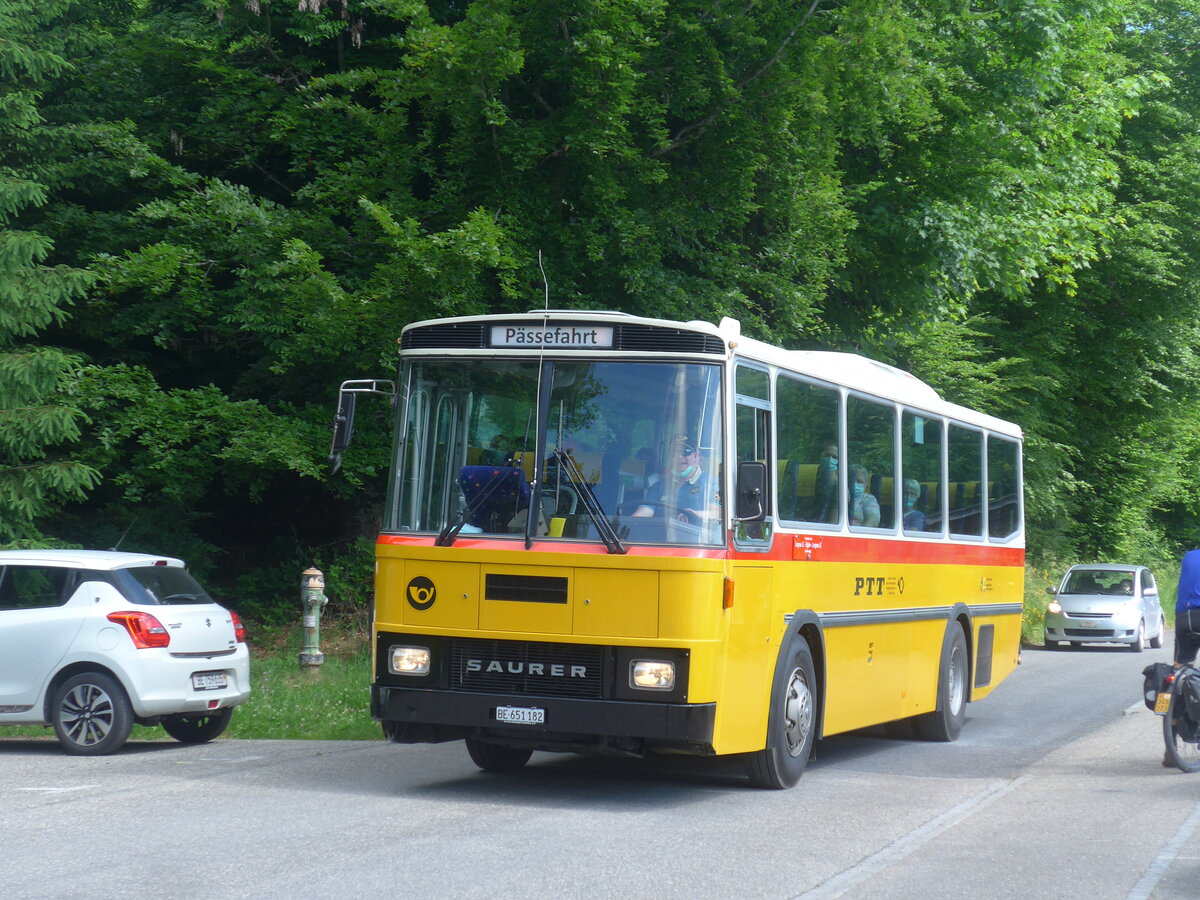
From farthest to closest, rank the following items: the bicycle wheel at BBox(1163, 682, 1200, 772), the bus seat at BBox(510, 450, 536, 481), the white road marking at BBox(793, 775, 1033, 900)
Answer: the bicycle wheel at BBox(1163, 682, 1200, 772) → the bus seat at BBox(510, 450, 536, 481) → the white road marking at BBox(793, 775, 1033, 900)

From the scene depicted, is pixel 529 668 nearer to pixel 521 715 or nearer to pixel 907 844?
pixel 521 715

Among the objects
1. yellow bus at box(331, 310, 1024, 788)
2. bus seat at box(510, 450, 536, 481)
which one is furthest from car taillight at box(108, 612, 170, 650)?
bus seat at box(510, 450, 536, 481)

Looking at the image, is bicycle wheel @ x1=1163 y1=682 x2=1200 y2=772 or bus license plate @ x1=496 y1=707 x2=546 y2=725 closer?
bus license plate @ x1=496 y1=707 x2=546 y2=725

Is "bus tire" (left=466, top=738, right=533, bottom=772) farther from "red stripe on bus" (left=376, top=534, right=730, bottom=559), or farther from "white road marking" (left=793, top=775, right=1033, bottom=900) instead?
"white road marking" (left=793, top=775, right=1033, bottom=900)

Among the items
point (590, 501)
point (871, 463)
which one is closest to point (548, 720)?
point (590, 501)

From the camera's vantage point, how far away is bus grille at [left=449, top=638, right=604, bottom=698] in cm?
934

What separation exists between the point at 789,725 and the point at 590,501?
93.0 inches

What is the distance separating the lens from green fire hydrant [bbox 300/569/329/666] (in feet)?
59.6

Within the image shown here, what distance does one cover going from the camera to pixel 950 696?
1417 cm

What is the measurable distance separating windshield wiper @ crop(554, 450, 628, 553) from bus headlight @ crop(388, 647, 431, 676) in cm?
144

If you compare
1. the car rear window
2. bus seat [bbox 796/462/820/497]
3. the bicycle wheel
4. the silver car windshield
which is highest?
bus seat [bbox 796/462/820/497]

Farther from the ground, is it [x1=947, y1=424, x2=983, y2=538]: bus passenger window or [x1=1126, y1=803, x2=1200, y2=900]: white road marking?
[x1=947, y1=424, x2=983, y2=538]: bus passenger window

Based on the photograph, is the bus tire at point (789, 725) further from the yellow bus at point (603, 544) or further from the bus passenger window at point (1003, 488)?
the bus passenger window at point (1003, 488)

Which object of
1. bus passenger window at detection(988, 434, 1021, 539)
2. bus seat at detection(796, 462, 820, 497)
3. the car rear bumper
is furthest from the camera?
bus passenger window at detection(988, 434, 1021, 539)
